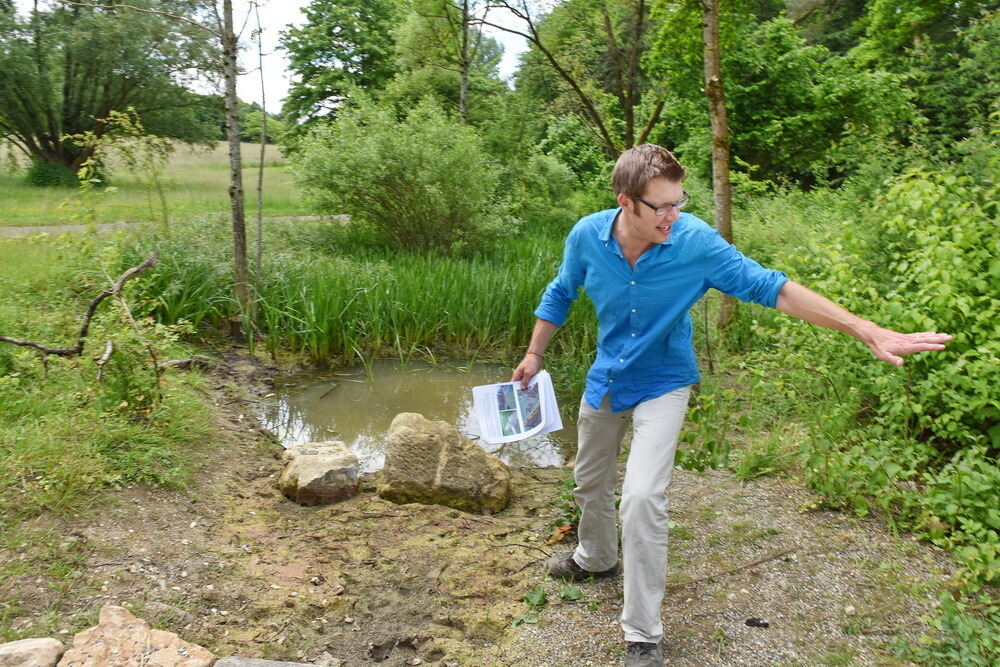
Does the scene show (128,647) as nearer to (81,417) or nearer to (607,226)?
(81,417)

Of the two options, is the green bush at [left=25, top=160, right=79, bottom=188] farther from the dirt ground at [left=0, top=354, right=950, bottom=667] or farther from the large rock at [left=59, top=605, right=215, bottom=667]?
the large rock at [left=59, top=605, right=215, bottom=667]

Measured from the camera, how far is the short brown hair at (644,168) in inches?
108

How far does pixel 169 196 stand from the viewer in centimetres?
1689

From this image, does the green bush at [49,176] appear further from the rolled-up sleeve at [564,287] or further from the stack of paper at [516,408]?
→ the rolled-up sleeve at [564,287]

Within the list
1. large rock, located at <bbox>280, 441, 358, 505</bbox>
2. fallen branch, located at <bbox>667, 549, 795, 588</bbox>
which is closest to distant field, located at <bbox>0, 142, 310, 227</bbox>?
large rock, located at <bbox>280, 441, 358, 505</bbox>

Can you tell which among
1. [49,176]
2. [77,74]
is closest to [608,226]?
[49,176]

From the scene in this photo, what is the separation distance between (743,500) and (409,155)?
7.71 m

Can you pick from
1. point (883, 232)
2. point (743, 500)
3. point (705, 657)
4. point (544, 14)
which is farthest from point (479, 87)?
point (705, 657)

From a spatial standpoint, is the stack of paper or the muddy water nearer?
the stack of paper

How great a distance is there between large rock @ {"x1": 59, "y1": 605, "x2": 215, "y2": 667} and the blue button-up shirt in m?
1.82

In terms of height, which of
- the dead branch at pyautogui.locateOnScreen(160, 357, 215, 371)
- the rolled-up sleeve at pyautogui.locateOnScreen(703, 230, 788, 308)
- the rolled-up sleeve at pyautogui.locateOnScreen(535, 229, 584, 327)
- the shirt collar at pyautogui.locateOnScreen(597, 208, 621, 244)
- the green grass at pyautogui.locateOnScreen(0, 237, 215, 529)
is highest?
the shirt collar at pyautogui.locateOnScreen(597, 208, 621, 244)

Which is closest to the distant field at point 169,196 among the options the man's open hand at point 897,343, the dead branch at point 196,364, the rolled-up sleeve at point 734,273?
the dead branch at point 196,364

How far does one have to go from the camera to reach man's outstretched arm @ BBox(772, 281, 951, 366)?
2498mm

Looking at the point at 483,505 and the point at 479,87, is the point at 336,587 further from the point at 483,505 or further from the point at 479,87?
the point at 479,87
